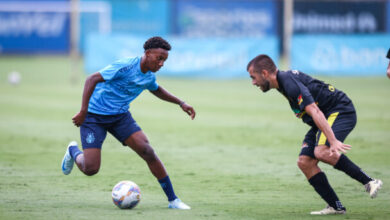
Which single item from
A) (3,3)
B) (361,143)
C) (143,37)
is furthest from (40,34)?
(361,143)

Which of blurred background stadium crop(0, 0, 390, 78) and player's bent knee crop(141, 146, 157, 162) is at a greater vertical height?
player's bent knee crop(141, 146, 157, 162)

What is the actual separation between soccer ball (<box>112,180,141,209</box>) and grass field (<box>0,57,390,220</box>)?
0.09 meters

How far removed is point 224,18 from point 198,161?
29667 mm

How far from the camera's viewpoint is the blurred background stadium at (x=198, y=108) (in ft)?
28.6

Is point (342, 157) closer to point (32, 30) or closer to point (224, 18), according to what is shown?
point (224, 18)

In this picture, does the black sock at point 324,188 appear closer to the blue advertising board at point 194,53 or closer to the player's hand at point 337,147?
the player's hand at point 337,147

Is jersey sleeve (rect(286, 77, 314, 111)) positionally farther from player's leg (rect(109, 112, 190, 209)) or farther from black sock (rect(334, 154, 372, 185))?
player's leg (rect(109, 112, 190, 209))

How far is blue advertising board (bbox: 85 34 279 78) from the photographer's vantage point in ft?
95.8

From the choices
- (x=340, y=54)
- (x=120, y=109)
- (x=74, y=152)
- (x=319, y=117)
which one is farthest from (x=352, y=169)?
(x=340, y=54)

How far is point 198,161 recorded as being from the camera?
39.1 feet

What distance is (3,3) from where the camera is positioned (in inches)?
1640

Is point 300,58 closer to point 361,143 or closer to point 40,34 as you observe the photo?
point 361,143

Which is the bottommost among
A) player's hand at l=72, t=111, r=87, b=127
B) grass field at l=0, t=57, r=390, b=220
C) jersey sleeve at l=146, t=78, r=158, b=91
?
grass field at l=0, t=57, r=390, b=220

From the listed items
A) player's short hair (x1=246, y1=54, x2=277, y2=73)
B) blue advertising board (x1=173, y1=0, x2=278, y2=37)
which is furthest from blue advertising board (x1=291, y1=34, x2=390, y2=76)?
player's short hair (x1=246, y1=54, x2=277, y2=73)
